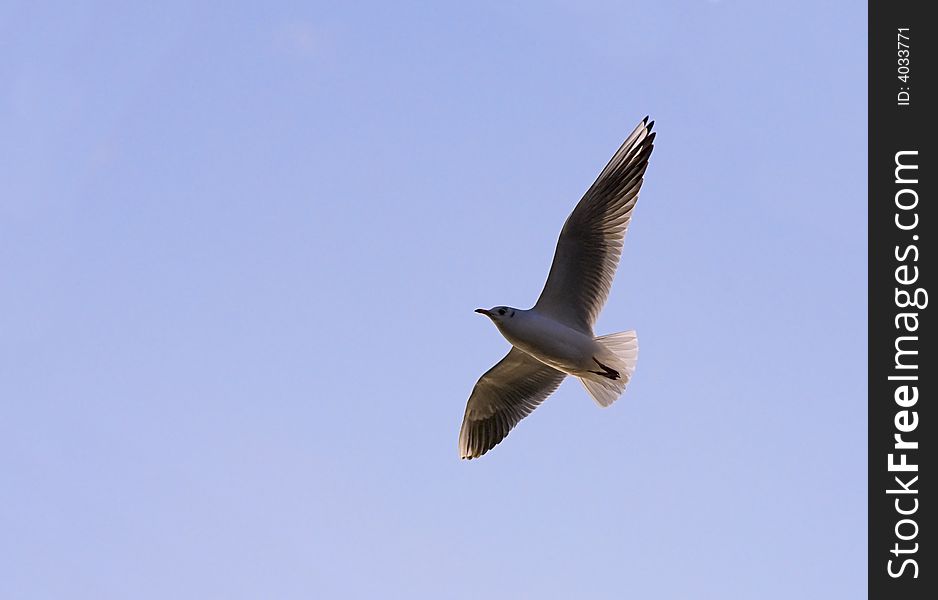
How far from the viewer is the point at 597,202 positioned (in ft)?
22.3

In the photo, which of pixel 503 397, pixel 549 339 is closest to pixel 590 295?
pixel 549 339

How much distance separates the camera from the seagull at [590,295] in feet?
22.2

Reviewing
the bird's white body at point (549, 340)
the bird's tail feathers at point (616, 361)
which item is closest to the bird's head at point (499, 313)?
the bird's white body at point (549, 340)

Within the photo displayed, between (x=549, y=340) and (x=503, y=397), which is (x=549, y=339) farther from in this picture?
(x=503, y=397)

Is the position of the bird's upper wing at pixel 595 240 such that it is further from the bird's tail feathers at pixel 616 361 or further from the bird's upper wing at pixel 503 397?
the bird's upper wing at pixel 503 397

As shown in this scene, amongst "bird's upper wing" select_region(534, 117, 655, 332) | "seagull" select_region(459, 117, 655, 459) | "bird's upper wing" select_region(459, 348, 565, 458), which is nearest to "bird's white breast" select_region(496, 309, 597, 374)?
"seagull" select_region(459, 117, 655, 459)

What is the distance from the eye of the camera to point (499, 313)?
6934 mm

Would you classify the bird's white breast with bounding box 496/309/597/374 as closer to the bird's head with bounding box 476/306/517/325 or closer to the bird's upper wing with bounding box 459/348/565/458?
the bird's head with bounding box 476/306/517/325

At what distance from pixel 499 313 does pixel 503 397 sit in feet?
4.51

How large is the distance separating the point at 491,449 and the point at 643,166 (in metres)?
2.89

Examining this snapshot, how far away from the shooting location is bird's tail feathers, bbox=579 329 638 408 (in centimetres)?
691
